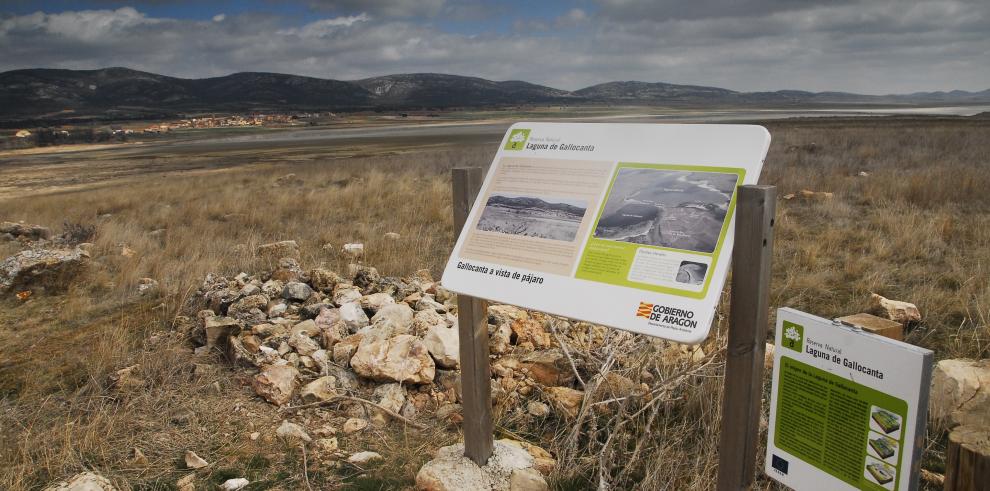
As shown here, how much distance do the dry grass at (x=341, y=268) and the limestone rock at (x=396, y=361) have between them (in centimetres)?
51

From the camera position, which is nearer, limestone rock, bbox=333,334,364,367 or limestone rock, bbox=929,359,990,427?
limestone rock, bbox=929,359,990,427

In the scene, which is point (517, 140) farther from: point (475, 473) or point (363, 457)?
point (363, 457)

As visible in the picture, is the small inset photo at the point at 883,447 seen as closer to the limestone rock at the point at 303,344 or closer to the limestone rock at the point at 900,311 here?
the limestone rock at the point at 303,344

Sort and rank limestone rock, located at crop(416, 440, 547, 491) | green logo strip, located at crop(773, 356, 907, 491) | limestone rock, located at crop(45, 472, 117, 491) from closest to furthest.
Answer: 1. green logo strip, located at crop(773, 356, 907, 491)
2. limestone rock, located at crop(45, 472, 117, 491)
3. limestone rock, located at crop(416, 440, 547, 491)

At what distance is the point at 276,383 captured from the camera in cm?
434

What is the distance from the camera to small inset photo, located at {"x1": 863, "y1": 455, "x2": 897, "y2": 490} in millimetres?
1913

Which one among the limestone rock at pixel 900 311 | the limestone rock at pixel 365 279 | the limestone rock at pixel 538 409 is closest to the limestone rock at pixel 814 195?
the limestone rock at pixel 900 311

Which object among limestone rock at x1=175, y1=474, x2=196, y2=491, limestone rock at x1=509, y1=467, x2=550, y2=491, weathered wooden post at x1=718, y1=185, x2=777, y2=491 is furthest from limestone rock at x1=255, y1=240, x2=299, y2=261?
weathered wooden post at x1=718, y1=185, x2=777, y2=491

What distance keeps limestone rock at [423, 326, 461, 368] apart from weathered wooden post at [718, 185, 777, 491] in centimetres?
254

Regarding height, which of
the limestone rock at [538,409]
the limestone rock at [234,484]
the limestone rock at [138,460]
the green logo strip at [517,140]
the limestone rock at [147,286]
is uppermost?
the green logo strip at [517,140]

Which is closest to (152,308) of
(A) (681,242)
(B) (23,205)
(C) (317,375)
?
(C) (317,375)

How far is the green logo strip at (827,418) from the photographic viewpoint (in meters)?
1.97

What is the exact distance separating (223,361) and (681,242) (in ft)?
12.9

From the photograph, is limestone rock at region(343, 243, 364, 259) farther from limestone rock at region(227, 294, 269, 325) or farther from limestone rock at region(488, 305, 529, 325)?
limestone rock at region(488, 305, 529, 325)
